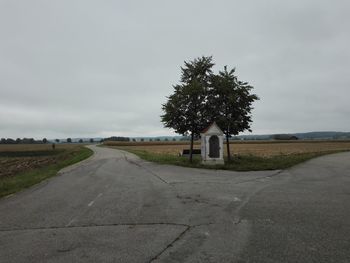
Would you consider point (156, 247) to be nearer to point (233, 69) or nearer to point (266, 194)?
point (266, 194)

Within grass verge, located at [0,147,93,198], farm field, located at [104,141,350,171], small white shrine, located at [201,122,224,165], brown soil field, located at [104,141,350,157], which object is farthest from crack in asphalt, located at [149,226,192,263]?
brown soil field, located at [104,141,350,157]

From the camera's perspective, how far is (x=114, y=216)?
302 inches

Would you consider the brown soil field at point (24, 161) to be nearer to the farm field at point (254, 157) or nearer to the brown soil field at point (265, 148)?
the farm field at point (254, 157)

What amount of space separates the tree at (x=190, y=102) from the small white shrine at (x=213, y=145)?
2.22m

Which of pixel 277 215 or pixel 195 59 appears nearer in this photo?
pixel 277 215

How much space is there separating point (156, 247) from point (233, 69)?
67.1 ft

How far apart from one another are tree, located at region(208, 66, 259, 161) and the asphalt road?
1220 centimetres

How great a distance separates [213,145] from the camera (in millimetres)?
22031

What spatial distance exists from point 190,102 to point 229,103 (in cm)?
269

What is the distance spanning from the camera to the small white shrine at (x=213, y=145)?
862 inches

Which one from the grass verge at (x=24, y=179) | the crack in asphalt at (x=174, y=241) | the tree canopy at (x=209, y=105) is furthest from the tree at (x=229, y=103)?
the crack in asphalt at (x=174, y=241)

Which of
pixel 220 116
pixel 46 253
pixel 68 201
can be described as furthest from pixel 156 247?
pixel 220 116

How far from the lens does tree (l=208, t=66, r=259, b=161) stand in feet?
76.5

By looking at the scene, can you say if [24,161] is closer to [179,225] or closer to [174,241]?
[179,225]
